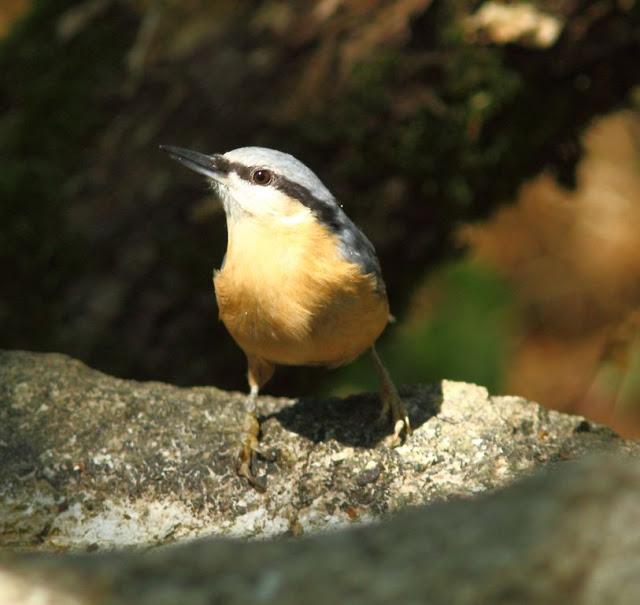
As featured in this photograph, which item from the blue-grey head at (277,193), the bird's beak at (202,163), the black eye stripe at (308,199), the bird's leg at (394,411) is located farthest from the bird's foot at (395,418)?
the bird's beak at (202,163)

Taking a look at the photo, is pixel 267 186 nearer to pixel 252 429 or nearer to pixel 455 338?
pixel 252 429

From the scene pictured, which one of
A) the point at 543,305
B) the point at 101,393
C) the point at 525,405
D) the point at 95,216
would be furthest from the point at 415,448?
the point at 543,305

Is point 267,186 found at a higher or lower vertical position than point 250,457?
higher

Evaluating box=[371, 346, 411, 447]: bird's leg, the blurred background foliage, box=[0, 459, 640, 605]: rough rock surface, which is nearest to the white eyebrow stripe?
box=[371, 346, 411, 447]: bird's leg

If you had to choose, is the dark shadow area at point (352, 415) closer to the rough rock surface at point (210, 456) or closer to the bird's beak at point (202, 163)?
the rough rock surface at point (210, 456)

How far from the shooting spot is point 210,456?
3.86 meters

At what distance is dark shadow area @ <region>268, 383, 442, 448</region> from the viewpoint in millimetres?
4023

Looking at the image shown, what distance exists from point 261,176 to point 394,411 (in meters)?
1.15

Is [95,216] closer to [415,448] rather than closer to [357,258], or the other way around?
[357,258]

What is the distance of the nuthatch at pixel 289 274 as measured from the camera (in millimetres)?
3895

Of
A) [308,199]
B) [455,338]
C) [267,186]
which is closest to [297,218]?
[308,199]

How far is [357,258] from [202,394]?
89cm

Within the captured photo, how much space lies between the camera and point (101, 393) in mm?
4062

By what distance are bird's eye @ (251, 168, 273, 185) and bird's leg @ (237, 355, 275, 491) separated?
30.7 inches
